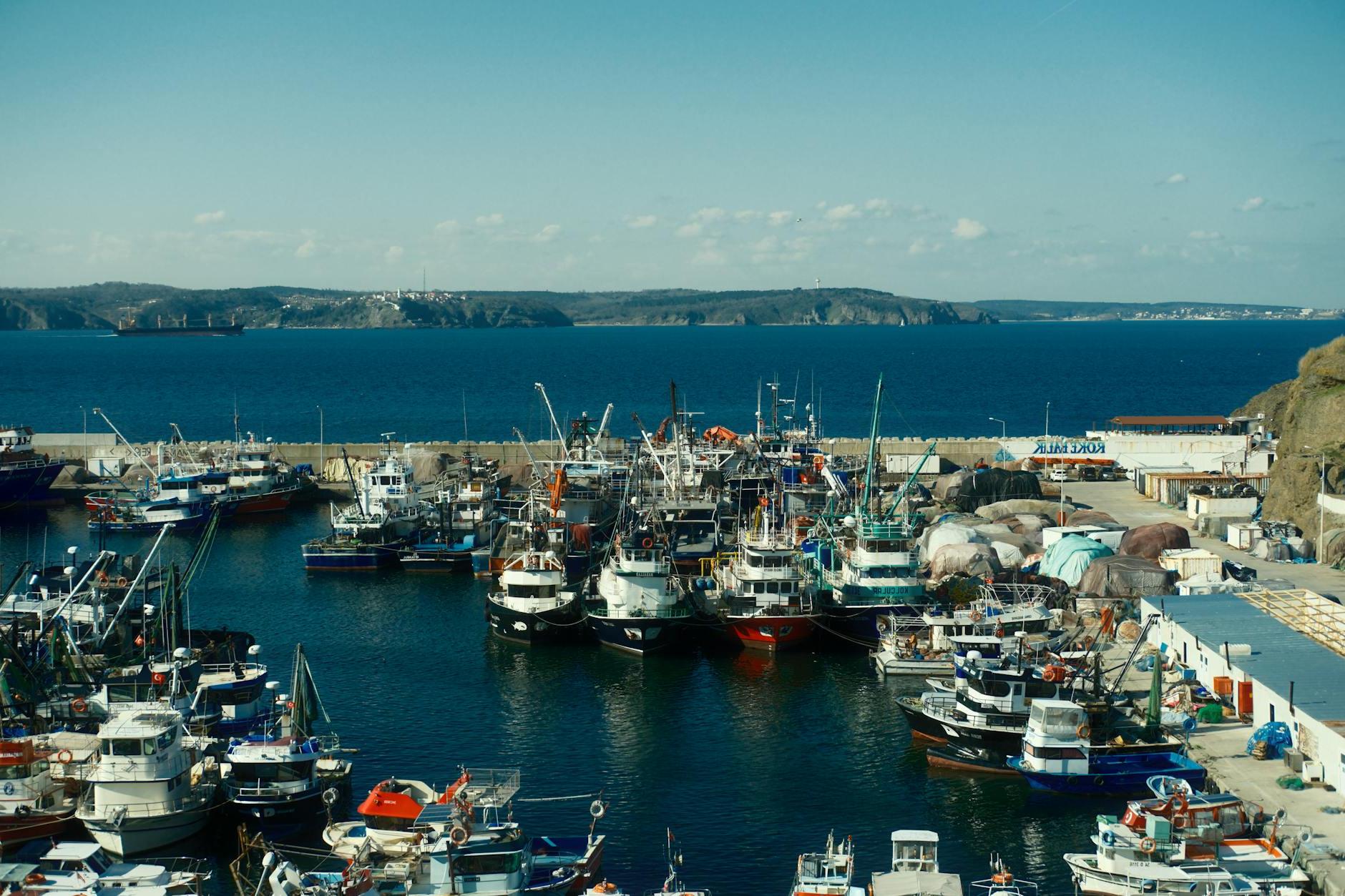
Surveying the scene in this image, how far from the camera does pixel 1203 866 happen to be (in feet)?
71.3

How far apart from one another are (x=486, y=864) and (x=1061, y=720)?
1301 centimetres

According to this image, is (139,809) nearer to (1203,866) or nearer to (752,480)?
(1203,866)

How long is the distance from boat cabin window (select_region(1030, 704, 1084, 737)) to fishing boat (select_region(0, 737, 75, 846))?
63.3 feet

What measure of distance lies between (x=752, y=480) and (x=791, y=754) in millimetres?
28753

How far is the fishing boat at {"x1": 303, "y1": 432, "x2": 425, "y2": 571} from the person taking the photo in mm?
51875

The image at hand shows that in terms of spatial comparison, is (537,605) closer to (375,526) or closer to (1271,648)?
(375,526)

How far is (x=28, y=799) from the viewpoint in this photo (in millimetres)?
25062

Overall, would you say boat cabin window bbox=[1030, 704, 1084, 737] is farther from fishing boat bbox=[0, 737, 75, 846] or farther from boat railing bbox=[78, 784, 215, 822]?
fishing boat bbox=[0, 737, 75, 846]

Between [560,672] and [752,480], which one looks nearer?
[560,672]

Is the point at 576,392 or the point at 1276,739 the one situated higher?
the point at 576,392

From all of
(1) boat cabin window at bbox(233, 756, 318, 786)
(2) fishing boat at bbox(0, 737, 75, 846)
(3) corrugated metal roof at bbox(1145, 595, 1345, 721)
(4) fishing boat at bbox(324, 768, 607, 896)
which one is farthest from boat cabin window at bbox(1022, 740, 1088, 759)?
(2) fishing boat at bbox(0, 737, 75, 846)

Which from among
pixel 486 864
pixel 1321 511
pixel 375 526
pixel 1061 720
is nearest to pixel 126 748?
pixel 486 864

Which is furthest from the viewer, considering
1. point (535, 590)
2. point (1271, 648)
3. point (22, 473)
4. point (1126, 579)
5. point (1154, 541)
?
point (22, 473)

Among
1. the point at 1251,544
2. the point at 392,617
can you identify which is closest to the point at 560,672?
the point at 392,617
